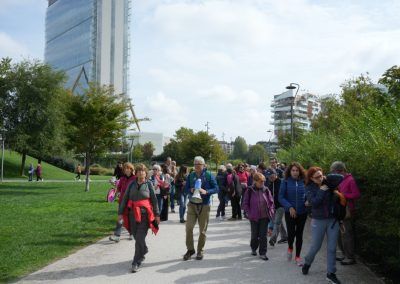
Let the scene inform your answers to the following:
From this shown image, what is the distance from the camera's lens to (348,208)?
7355mm

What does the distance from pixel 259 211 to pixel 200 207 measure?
3.58ft

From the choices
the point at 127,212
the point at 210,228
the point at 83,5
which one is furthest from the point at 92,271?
the point at 83,5

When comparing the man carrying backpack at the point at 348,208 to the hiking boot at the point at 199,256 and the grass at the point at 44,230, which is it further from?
the grass at the point at 44,230

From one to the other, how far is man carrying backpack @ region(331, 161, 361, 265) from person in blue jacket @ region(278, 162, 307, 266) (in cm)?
67

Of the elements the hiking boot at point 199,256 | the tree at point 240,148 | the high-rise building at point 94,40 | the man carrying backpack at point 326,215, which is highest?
the high-rise building at point 94,40

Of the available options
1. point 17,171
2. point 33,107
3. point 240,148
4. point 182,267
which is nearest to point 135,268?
point 182,267

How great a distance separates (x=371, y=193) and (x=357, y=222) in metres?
0.90

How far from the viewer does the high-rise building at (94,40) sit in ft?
396

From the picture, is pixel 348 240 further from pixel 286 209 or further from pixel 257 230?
pixel 257 230

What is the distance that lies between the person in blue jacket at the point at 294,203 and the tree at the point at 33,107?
33.2 meters

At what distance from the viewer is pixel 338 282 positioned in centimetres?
624

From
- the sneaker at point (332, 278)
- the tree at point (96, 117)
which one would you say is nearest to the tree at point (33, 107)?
the tree at point (96, 117)

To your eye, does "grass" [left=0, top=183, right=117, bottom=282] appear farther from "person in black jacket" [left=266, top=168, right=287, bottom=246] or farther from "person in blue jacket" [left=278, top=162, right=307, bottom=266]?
"person in blue jacket" [left=278, top=162, right=307, bottom=266]

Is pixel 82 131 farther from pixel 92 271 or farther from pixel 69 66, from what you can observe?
pixel 69 66
